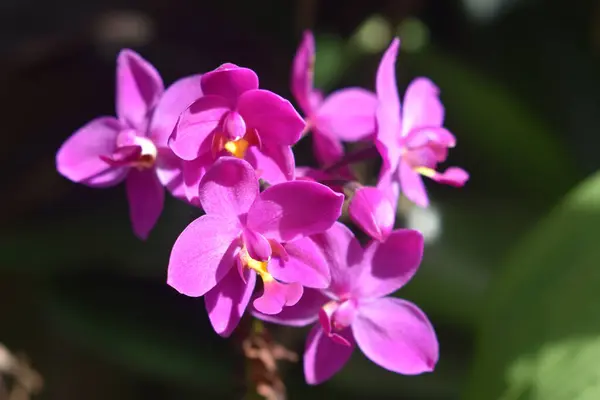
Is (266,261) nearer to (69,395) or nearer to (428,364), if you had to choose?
(428,364)

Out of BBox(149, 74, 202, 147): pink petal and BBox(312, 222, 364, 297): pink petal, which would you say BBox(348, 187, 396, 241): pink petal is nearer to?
BBox(312, 222, 364, 297): pink petal

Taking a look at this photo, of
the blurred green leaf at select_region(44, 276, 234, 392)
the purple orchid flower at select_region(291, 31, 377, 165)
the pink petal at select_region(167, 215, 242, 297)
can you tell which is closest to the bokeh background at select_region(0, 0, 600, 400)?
the blurred green leaf at select_region(44, 276, 234, 392)

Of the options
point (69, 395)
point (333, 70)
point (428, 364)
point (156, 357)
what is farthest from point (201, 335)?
point (428, 364)

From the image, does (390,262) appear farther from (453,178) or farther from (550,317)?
(550,317)

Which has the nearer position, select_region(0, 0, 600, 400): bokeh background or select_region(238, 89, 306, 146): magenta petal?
select_region(238, 89, 306, 146): magenta petal

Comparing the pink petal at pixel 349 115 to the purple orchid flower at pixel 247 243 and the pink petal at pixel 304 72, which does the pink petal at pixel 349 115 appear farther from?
the purple orchid flower at pixel 247 243

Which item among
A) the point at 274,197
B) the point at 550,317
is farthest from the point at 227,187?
the point at 550,317
